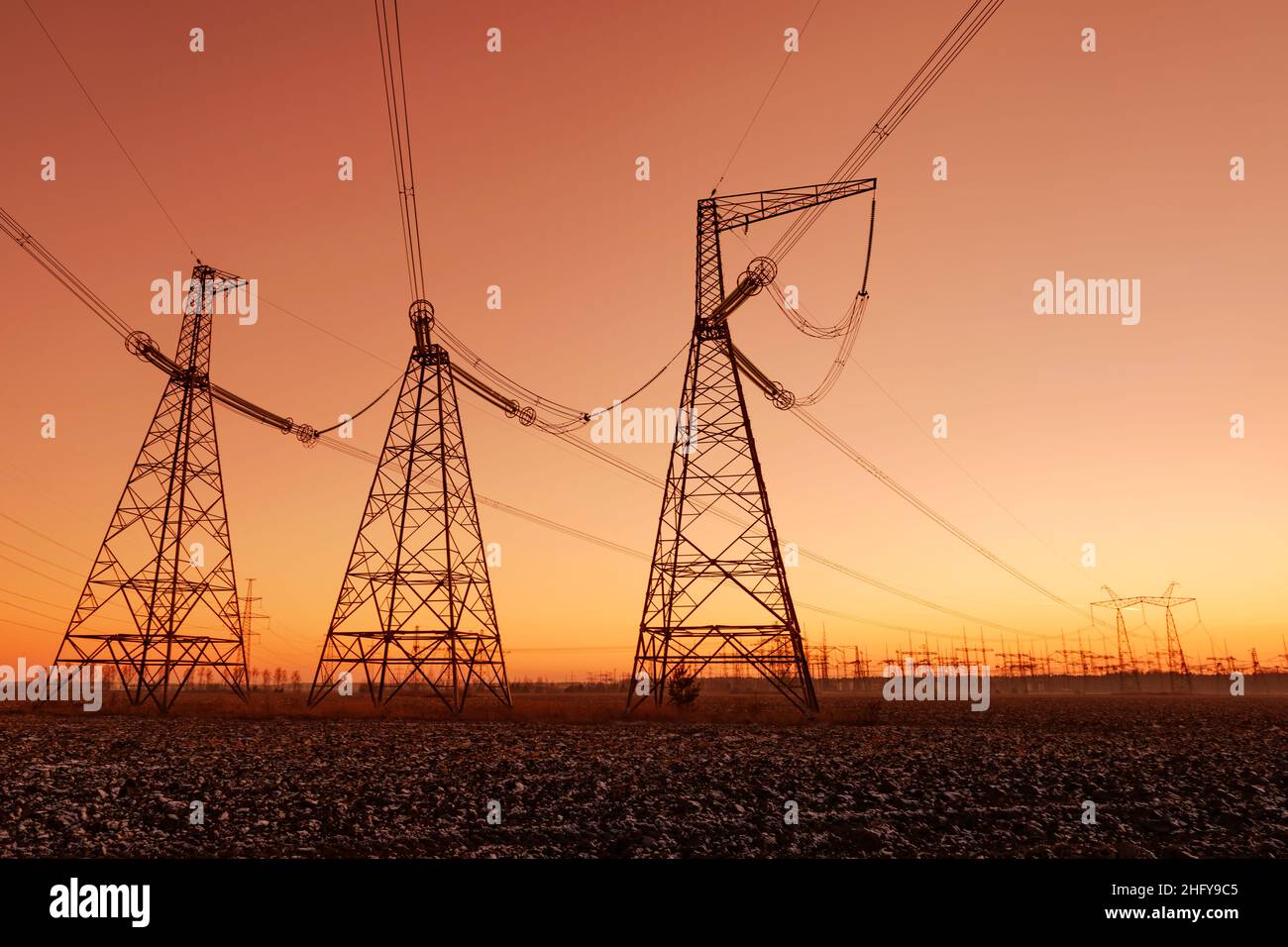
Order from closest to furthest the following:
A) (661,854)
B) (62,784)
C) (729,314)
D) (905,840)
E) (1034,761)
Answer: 1. (661,854)
2. (905,840)
3. (62,784)
4. (1034,761)
5. (729,314)

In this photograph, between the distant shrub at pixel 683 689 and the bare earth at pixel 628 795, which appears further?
the distant shrub at pixel 683 689

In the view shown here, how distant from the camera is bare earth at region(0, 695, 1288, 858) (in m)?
14.6

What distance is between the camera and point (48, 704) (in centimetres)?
4600

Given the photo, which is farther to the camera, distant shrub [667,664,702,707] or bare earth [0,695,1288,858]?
distant shrub [667,664,702,707]

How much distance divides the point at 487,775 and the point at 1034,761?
50.3ft

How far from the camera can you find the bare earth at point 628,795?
14.6 metres

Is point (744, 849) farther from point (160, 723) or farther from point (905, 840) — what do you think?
point (160, 723)

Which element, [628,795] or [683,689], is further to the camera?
[683,689]

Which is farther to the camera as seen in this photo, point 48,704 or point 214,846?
point 48,704

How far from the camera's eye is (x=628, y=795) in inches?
714
